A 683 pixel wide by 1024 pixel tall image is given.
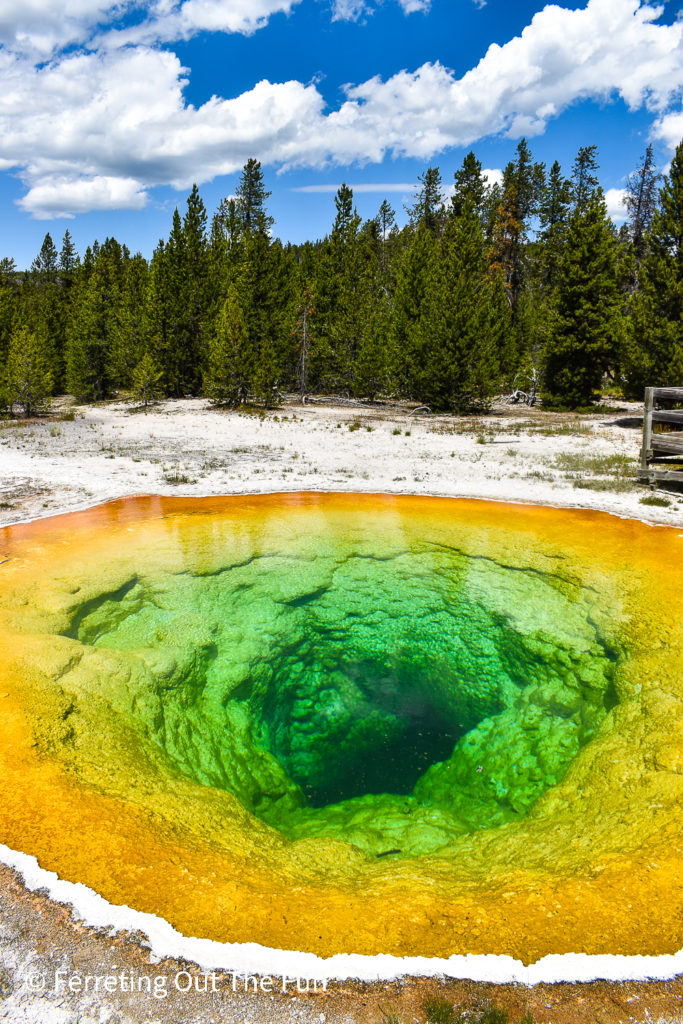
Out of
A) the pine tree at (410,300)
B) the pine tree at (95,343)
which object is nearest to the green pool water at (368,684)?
the pine tree at (410,300)

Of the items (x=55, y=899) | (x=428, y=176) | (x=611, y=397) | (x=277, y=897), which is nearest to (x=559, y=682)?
(x=277, y=897)

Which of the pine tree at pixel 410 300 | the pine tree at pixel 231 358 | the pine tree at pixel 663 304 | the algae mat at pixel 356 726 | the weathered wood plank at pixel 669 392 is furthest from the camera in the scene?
the pine tree at pixel 410 300

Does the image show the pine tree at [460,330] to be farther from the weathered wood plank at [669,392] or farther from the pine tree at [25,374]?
the pine tree at [25,374]

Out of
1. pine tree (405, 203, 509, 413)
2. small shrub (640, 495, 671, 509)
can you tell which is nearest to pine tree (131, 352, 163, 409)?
pine tree (405, 203, 509, 413)

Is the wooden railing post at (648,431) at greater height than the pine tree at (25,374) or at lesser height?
lesser

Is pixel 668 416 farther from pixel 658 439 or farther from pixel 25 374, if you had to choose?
pixel 25 374

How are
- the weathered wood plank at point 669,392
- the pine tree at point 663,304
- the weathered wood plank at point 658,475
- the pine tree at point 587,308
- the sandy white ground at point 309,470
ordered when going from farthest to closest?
the pine tree at point 587,308 < the pine tree at point 663,304 < the weathered wood plank at point 669,392 < the weathered wood plank at point 658,475 < the sandy white ground at point 309,470

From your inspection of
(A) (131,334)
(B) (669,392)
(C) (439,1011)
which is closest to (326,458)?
(B) (669,392)
